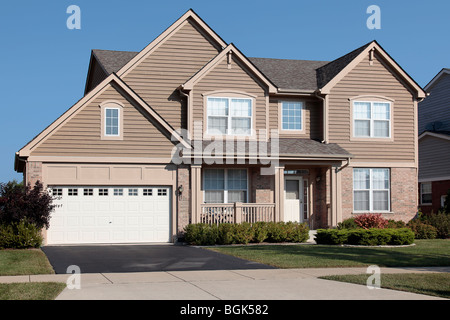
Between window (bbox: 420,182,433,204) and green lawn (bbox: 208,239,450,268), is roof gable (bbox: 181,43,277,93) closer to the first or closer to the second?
green lawn (bbox: 208,239,450,268)

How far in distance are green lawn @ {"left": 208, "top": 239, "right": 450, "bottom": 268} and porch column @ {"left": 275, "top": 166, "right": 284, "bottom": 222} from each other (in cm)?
314

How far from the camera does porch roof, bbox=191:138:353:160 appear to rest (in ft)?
79.0

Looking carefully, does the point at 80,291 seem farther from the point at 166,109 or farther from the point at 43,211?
the point at 166,109

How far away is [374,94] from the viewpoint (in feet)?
89.5

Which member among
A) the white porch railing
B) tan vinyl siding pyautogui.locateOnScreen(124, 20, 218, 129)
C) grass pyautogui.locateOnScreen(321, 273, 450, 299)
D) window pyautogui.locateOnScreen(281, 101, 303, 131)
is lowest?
grass pyautogui.locateOnScreen(321, 273, 450, 299)

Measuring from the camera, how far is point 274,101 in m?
26.8

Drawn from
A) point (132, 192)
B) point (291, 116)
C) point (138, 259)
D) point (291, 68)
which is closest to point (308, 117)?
point (291, 116)

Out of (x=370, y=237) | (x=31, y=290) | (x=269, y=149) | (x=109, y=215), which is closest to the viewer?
(x=31, y=290)

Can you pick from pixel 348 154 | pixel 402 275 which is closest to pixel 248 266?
pixel 402 275

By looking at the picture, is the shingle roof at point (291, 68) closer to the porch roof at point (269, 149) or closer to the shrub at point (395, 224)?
the porch roof at point (269, 149)

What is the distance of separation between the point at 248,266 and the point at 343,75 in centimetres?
1406

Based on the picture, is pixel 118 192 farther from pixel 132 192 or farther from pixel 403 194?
pixel 403 194

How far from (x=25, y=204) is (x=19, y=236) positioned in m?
1.14

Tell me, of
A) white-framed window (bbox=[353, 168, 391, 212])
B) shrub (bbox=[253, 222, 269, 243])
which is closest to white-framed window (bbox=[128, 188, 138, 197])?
shrub (bbox=[253, 222, 269, 243])
